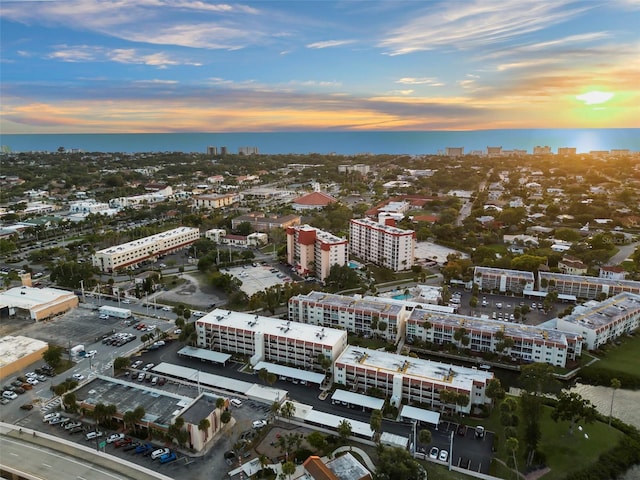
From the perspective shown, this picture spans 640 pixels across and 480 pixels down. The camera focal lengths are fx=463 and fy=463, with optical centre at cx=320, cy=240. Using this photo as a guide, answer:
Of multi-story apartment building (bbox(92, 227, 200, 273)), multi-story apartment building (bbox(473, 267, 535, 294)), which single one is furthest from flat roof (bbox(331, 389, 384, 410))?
multi-story apartment building (bbox(92, 227, 200, 273))

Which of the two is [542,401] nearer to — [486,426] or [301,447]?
[486,426]

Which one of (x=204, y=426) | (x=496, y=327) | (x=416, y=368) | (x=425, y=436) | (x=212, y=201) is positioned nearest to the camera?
(x=425, y=436)

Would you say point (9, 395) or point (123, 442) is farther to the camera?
point (9, 395)

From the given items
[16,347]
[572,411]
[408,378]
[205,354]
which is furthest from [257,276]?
[572,411]

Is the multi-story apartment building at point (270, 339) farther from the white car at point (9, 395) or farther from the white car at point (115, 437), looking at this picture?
the white car at point (9, 395)

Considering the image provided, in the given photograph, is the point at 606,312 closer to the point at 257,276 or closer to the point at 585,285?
the point at 585,285

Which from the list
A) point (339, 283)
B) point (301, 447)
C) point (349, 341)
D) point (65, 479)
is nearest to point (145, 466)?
point (65, 479)

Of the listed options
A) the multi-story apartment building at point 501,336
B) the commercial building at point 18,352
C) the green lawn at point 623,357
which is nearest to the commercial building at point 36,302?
the commercial building at point 18,352
